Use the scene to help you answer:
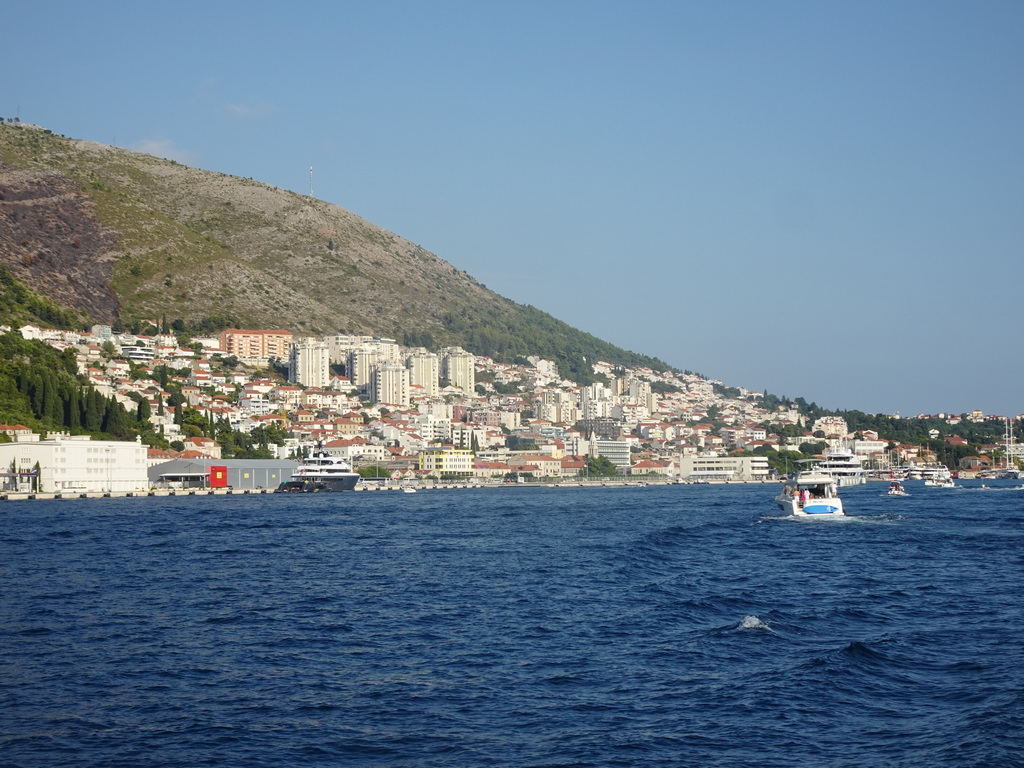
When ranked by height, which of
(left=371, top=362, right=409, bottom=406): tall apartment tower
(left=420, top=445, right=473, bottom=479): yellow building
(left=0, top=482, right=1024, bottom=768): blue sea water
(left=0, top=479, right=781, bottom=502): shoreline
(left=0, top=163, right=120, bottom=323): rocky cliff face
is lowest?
(left=0, top=482, right=1024, bottom=768): blue sea water

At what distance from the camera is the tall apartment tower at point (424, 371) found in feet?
598

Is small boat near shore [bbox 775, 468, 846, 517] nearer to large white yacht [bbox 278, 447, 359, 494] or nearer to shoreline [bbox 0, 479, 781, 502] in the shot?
shoreline [bbox 0, 479, 781, 502]

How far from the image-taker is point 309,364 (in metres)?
165

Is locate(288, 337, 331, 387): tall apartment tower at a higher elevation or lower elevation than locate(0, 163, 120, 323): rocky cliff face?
lower

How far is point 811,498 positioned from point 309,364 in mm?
122979

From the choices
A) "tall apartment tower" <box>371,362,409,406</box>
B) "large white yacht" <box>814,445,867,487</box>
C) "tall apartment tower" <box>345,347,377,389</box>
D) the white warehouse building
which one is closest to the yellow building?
"tall apartment tower" <box>371,362,409,406</box>

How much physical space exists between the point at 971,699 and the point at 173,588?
695 inches

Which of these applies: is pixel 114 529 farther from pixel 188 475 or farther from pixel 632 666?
pixel 188 475

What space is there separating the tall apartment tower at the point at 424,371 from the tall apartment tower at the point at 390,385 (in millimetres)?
8869

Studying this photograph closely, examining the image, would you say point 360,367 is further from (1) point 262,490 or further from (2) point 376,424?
(1) point 262,490

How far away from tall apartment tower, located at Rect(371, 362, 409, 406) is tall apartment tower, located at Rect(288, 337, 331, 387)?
724 centimetres

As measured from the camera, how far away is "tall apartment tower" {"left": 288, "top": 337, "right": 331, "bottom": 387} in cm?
16412

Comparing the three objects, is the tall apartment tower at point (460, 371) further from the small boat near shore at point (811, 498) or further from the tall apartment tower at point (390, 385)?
the small boat near shore at point (811, 498)

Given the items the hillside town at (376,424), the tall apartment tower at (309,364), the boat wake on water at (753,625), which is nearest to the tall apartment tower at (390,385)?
the hillside town at (376,424)
